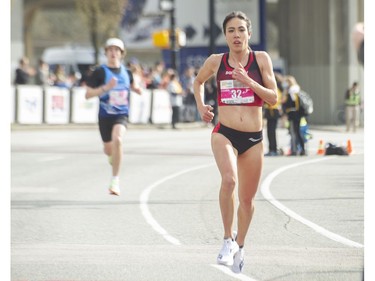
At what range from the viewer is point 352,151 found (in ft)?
89.7

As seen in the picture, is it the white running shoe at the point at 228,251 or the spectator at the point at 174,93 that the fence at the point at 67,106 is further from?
the white running shoe at the point at 228,251

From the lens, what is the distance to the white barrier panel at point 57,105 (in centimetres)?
3647

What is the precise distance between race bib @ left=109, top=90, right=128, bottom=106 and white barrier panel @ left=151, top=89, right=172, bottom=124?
22932 mm

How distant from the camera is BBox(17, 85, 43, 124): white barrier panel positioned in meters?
35.6

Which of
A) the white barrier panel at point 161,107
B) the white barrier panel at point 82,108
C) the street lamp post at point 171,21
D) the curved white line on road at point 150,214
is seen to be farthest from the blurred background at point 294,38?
the curved white line on road at point 150,214

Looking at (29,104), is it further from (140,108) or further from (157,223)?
(157,223)

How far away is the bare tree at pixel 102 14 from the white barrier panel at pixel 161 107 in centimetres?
2240

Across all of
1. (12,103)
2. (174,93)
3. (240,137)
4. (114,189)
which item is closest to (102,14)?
(174,93)

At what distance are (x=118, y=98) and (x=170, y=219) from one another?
183 centimetres

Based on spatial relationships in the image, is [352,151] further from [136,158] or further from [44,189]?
[44,189]

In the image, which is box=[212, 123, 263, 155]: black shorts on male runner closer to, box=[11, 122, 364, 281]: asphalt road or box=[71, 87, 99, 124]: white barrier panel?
box=[11, 122, 364, 281]: asphalt road

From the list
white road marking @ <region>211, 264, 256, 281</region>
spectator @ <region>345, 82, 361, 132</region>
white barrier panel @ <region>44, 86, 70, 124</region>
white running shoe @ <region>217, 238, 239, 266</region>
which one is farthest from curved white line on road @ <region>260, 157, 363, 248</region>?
white barrier panel @ <region>44, 86, 70, 124</region>

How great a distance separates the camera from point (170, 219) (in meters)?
14.6
